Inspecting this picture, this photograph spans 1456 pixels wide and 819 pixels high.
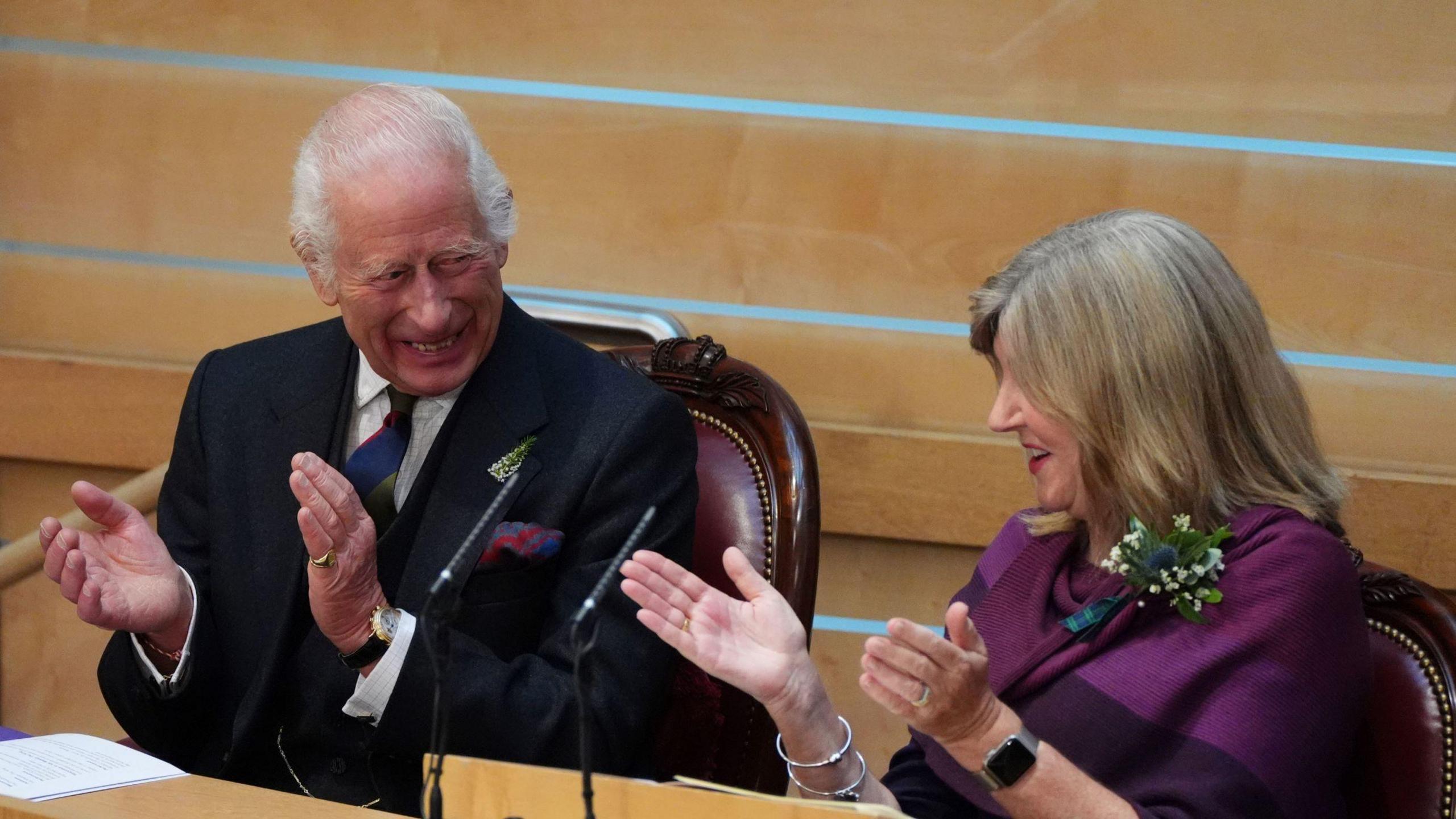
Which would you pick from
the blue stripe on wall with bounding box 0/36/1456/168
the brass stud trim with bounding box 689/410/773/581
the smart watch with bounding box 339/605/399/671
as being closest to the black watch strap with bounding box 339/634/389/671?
the smart watch with bounding box 339/605/399/671

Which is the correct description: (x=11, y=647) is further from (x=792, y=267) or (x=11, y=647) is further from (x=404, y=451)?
(x=792, y=267)

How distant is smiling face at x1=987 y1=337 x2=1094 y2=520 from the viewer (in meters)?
1.84

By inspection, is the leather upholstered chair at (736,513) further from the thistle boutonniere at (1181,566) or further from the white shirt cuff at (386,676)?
the thistle boutonniere at (1181,566)

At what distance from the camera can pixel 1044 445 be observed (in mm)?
1859

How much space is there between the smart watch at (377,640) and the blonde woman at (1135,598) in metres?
0.42

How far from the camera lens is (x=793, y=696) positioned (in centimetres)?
163

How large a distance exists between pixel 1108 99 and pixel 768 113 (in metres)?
0.69

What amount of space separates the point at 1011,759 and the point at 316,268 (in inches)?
48.0

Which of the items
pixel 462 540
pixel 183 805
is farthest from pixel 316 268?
pixel 183 805

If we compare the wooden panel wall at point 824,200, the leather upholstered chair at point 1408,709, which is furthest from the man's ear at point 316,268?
the leather upholstered chair at point 1408,709

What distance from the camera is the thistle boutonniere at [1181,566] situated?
172 centimetres

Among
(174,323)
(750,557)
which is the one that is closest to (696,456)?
(750,557)

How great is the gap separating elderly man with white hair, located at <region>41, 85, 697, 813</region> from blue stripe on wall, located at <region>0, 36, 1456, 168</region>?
91 cm

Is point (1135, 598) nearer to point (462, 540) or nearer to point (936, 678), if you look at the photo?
point (936, 678)
